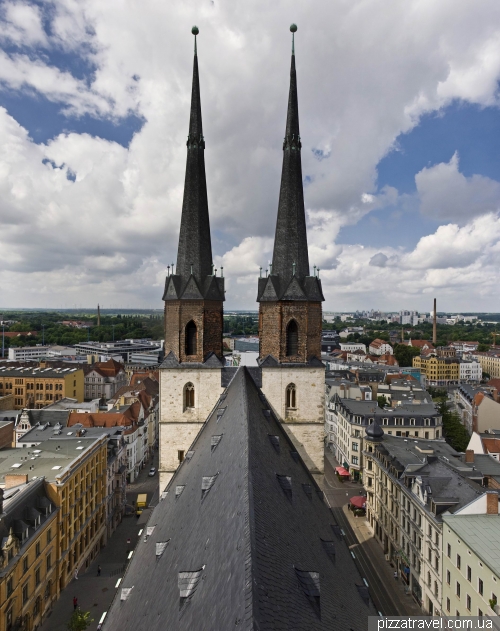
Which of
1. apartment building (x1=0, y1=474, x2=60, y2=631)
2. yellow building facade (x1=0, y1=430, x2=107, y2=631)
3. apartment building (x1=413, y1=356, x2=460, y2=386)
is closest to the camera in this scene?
apartment building (x1=0, y1=474, x2=60, y2=631)

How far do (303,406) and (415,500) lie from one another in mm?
16410

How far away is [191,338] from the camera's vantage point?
105ft

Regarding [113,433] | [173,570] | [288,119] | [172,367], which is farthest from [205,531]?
[113,433]

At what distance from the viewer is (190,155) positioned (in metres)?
32.8

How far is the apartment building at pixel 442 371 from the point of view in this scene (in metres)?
151

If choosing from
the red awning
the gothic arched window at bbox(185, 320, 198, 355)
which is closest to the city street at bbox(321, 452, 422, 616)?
the red awning

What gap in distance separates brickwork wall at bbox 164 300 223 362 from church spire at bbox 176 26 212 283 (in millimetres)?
1935

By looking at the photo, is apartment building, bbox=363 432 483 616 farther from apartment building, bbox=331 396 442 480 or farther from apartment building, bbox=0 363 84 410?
apartment building, bbox=0 363 84 410

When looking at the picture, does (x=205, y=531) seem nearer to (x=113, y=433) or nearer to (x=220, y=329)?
(x=220, y=329)

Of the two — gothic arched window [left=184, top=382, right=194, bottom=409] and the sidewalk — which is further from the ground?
gothic arched window [left=184, top=382, right=194, bottom=409]

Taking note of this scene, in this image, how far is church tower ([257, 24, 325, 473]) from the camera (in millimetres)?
31078

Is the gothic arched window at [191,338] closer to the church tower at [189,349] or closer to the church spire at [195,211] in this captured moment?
the church tower at [189,349]

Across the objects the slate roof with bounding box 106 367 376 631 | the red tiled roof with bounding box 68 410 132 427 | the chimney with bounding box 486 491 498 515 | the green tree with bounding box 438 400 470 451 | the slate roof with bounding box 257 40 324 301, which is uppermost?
the slate roof with bounding box 257 40 324 301

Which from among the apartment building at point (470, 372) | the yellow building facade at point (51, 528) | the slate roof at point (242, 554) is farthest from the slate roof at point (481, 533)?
the apartment building at point (470, 372)
